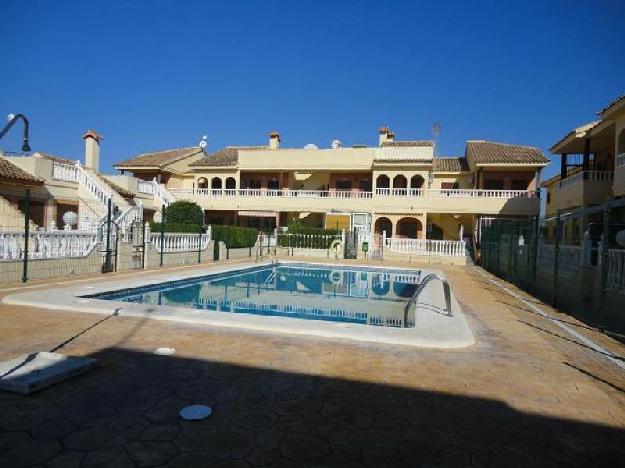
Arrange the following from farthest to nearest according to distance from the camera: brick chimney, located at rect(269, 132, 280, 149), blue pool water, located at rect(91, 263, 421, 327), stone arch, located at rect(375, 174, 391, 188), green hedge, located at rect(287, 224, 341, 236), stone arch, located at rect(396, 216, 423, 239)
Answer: brick chimney, located at rect(269, 132, 280, 149) → stone arch, located at rect(375, 174, 391, 188) → stone arch, located at rect(396, 216, 423, 239) → green hedge, located at rect(287, 224, 341, 236) → blue pool water, located at rect(91, 263, 421, 327)

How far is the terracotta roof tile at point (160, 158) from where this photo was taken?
116 ft

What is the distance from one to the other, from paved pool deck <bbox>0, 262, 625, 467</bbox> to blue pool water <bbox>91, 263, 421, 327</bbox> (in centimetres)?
382

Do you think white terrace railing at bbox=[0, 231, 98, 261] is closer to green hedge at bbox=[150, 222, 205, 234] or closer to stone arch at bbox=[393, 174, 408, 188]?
green hedge at bbox=[150, 222, 205, 234]

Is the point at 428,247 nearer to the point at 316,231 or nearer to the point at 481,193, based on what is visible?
the point at 481,193

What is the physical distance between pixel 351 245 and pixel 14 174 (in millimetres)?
17638

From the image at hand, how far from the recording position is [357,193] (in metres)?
31.3

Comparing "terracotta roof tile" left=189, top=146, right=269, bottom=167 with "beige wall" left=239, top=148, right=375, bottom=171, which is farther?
"terracotta roof tile" left=189, top=146, right=269, bottom=167

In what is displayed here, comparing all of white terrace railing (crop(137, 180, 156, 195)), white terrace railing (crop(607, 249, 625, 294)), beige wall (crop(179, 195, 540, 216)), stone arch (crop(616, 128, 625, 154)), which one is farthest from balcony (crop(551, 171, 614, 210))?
white terrace railing (crop(137, 180, 156, 195))

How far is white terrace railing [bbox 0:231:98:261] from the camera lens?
437 inches

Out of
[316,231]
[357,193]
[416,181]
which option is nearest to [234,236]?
[316,231]

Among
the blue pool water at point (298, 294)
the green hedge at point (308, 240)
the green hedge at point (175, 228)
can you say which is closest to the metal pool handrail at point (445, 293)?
the blue pool water at point (298, 294)

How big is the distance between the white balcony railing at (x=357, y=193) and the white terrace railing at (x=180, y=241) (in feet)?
41.3

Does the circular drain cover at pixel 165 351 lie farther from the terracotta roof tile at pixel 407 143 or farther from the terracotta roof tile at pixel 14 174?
the terracotta roof tile at pixel 407 143

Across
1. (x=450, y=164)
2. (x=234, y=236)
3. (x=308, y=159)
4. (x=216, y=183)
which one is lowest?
(x=234, y=236)
